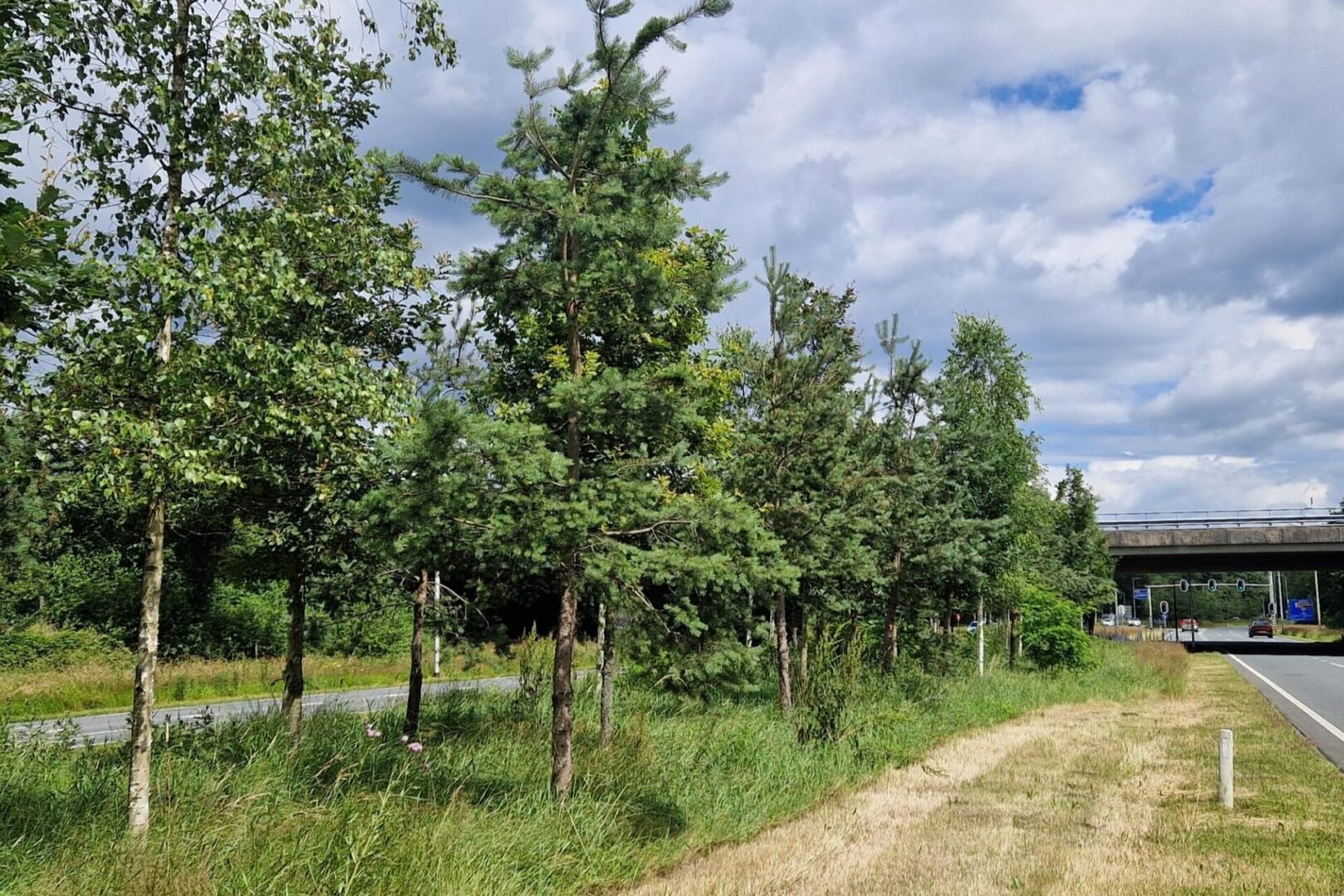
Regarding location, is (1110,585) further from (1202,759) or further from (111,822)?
(111,822)

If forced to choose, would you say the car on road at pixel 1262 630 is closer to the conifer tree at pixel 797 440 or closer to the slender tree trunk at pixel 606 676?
the conifer tree at pixel 797 440

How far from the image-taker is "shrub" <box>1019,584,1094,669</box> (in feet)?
87.0

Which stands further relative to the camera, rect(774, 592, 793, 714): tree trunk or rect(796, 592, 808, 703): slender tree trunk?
rect(774, 592, 793, 714): tree trunk

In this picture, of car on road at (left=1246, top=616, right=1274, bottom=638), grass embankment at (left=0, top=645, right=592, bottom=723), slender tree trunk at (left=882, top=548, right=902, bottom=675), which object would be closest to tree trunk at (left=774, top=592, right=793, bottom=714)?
slender tree trunk at (left=882, top=548, right=902, bottom=675)

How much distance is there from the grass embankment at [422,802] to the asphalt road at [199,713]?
38.5 inches

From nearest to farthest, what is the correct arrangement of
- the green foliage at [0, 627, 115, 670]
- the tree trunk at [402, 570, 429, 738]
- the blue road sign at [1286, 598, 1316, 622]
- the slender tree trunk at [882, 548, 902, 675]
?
1. the tree trunk at [402, 570, 429, 738]
2. the slender tree trunk at [882, 548, 902, 675]
3. the green foliage at [0, 627, 115, 670]
4. the blue road sign at [1286, 598, 1316, 622]

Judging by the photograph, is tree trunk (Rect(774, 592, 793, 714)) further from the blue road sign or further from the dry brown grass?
the blue road sign

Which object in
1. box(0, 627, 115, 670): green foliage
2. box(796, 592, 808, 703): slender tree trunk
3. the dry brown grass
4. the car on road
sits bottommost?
the car on road

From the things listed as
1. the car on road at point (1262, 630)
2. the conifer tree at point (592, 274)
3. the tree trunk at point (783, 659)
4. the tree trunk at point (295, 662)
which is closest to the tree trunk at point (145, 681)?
the conifer tree at point (592, 274)

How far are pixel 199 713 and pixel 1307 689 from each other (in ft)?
86.9

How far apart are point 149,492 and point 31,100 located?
8.48ft

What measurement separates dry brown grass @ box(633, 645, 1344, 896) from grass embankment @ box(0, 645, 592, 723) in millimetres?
9462

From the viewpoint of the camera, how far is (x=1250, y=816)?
32.7 ft

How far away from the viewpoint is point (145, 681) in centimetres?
619
